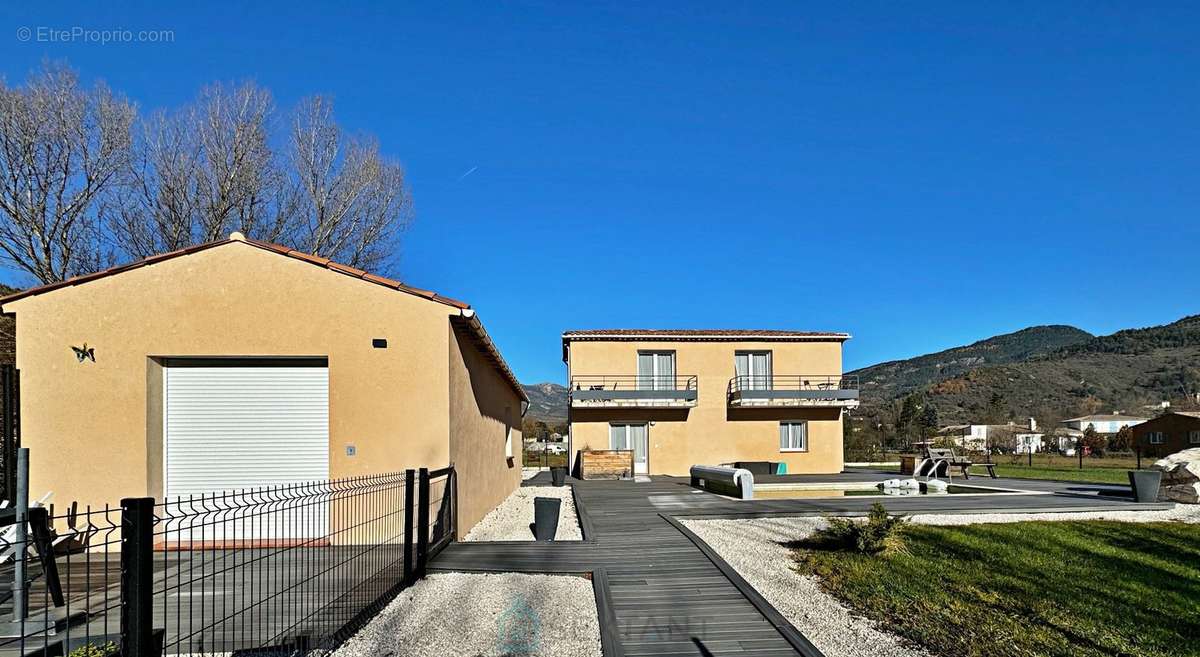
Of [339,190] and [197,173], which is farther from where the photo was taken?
[339,190]

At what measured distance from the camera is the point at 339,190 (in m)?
20.9

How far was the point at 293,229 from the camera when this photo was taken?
67.9ft

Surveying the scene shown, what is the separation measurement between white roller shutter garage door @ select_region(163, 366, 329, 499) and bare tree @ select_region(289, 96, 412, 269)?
463 inches

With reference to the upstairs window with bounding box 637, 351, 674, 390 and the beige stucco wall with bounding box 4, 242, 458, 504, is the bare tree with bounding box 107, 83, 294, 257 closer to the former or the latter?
the beige stucco wall with bounding box 4, 242, 458, 504

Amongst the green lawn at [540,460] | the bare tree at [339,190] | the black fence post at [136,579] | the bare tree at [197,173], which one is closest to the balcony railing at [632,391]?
the bare tree at [339,190]

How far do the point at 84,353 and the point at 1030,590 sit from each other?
12.3m

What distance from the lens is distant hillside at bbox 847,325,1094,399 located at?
4094 inches

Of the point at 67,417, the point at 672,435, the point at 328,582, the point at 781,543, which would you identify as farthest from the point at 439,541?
the point at 672,435

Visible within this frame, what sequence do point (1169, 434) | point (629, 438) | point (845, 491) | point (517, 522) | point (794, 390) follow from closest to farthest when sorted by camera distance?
point (517, 522)
point (845, 491)
point (794, 390)
point (629, 438)
point (1169, 434)

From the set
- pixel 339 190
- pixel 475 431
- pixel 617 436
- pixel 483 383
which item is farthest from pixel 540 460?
pixel 475 431

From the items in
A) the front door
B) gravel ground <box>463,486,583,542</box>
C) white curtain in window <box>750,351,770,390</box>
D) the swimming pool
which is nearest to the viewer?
gravel ground <box>463,486,583,542</box>

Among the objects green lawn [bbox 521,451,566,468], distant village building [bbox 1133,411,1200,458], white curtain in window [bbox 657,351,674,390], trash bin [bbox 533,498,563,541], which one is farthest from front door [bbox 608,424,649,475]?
distant village building [bbox 1133,411,1200,458]

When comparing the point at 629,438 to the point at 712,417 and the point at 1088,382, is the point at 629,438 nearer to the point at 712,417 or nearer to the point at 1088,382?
the point at 712,417

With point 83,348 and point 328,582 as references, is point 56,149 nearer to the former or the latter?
point 83,348
